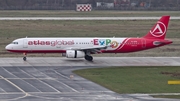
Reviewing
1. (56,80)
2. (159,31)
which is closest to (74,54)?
(159,31)

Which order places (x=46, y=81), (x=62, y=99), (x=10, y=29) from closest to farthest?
1. (x=62, y=99)
2. (x=46, y=81)
3. (x=10, y=29)

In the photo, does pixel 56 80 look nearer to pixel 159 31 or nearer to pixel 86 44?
pixel 86 44

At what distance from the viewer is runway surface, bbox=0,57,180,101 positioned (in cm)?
4497

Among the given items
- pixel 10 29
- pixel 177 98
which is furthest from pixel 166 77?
pixel 10 29

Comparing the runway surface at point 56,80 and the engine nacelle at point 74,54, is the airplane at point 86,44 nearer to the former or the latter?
the engine nacelle at point 74,54

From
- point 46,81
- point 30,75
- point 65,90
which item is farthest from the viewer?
point 30,75

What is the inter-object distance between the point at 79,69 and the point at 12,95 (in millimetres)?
17107

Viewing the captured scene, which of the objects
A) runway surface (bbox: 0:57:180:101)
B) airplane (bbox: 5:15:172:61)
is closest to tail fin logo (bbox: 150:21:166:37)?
airplane (bbox: 5:15:172:61)

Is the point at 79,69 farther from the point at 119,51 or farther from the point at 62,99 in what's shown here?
the point at 62,99

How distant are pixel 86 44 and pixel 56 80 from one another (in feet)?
52.5

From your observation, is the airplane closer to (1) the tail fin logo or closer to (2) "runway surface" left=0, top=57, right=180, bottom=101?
(1) the tail fin logo

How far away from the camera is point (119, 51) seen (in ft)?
228

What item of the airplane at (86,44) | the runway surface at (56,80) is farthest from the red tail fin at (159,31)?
the runway surface at (56,80)

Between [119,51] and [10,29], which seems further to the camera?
[10,29]
